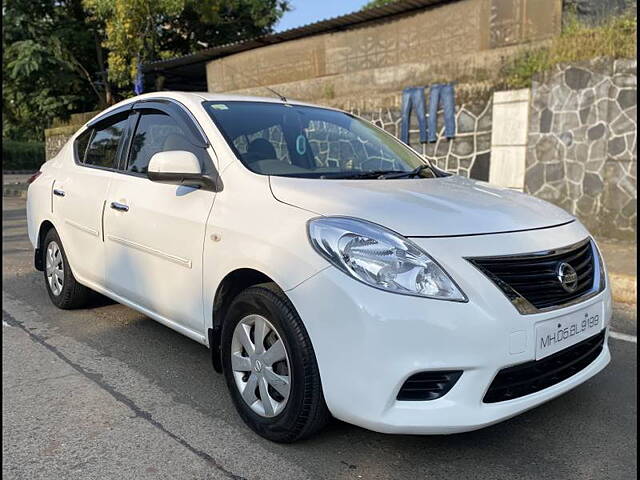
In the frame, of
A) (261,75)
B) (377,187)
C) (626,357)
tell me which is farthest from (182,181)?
(261,75)

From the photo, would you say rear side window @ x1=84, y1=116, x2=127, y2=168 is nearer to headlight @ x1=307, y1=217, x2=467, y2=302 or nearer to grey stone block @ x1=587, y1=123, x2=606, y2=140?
headlight @ x1=307, y1=217, x2=467, y2=302

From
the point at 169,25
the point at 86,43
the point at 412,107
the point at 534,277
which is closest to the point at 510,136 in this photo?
the point at 412,107

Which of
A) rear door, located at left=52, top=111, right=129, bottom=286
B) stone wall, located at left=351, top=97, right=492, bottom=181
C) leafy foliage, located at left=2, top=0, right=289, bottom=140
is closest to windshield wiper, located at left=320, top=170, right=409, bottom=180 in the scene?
rear door, located at left=52, top=111, right=129, bottom=286

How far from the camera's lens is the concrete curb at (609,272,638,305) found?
216 inches

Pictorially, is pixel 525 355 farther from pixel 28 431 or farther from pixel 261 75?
pixel 261 75

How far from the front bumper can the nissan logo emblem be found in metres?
0.19

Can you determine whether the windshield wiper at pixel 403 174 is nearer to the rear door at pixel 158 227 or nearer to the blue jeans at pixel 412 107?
the rear door at pixel 158 227

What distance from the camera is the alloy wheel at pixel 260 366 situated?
2520 millimetres

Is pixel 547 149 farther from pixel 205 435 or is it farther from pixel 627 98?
pixel 205 435

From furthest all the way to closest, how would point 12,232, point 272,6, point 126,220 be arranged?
point 272,6 < point 12,232 < point 126,220

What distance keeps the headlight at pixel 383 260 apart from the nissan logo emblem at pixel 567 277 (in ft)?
1.78

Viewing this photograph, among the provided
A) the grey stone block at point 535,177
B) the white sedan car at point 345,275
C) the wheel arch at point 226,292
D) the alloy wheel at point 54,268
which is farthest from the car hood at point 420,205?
the grey stone block at point 535,177

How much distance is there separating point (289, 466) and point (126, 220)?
6.12 ft

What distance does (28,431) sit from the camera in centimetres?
274
